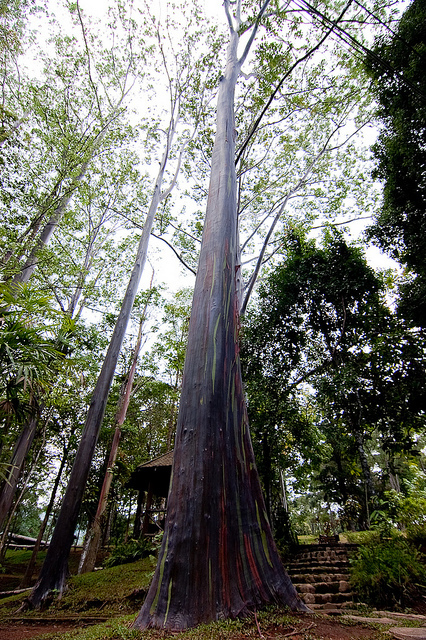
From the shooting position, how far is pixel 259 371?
7.76 m

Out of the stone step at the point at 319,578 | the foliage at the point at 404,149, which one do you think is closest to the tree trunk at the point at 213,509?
the stone step at the point at 319,578

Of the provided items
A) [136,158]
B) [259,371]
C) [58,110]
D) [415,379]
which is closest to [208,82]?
[136,158]

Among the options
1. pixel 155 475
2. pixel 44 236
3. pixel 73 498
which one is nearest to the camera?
pixel 73 498

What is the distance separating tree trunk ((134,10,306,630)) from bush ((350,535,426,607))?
2.42 meters

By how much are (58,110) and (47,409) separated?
8.70m

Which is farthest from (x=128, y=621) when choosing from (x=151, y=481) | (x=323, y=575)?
(x=151, y=481)

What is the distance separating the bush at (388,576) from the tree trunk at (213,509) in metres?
2.42

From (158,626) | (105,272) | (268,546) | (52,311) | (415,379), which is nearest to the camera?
(158,626)

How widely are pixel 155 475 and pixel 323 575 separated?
6.94 m

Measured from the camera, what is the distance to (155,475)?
10.5 meters

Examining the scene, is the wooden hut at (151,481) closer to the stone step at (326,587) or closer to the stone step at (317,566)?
the stone step at (317,566)

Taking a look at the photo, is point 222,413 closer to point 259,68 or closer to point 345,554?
point 345,554

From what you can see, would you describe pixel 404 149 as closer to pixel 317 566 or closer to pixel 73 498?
pixel 317 566

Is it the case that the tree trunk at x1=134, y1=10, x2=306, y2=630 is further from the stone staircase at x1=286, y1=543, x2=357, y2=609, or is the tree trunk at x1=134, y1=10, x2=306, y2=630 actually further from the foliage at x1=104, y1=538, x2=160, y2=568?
the foliage at x1=104, y1=538, x2=160, y2=568
